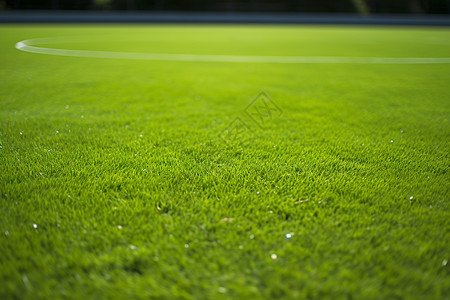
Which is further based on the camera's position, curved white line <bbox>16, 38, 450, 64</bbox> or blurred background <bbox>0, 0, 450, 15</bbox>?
blurred background <bbox>0, 0, 450, 15</bbox>

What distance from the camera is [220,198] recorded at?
7.59 feet

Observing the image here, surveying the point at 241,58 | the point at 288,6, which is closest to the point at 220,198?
the point at 241,58

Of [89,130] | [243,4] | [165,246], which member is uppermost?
[243,4]

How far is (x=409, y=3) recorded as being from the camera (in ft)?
97.0

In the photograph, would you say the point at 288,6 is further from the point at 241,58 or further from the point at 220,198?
the point at 220,198

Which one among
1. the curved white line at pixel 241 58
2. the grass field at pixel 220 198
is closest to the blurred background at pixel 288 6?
the curved white line at pixel 241 58

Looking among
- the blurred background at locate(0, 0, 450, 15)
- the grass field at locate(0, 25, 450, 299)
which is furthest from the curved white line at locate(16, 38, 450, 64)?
the blurred background at locate(0, 0, 450, 15)

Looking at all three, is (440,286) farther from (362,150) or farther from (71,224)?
(71,224)

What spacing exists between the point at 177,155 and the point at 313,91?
3450mm

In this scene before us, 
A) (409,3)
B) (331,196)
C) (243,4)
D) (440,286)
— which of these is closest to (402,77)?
(331,196)

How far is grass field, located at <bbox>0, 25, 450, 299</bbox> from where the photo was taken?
1.63 meters

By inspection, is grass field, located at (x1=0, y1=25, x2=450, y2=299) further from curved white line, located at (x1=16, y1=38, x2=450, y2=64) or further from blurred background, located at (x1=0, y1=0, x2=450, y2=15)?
blurred background, located at (x1=0, y1=0, x2=450, y2=15)

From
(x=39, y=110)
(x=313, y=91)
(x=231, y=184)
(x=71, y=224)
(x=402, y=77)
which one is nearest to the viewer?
(x=71, y=224)

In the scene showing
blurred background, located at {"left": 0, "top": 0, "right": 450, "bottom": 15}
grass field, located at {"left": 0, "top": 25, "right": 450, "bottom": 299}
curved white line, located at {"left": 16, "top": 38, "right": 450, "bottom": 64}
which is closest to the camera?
grass field, located at {"left": 0, "top": 25, "right": 450, "bottom": 299}
